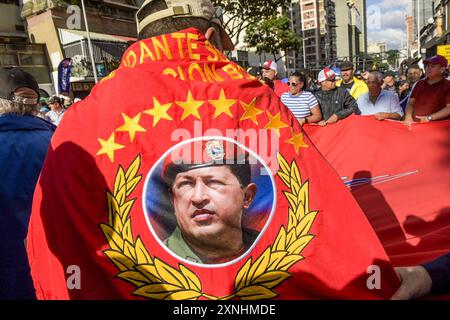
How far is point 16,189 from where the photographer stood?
230 cm

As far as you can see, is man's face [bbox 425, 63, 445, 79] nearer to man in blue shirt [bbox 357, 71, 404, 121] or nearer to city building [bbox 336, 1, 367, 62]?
man in blue shirt [bbox 357, 71, 404, 121]

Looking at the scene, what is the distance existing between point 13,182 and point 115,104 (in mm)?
1272

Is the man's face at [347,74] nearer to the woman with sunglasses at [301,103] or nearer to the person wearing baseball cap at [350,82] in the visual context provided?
the person wearing baseball cap at [350,82]

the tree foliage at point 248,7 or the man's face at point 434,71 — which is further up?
the tree foliage at point 248,7

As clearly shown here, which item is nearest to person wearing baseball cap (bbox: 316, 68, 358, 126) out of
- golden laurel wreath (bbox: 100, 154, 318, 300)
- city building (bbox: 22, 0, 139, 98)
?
golden laurel wreath (bbox: 100, 154, 318, 300)

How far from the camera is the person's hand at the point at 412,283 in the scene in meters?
1.51

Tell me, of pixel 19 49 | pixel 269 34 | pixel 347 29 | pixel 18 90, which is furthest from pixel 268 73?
pixel 347 29

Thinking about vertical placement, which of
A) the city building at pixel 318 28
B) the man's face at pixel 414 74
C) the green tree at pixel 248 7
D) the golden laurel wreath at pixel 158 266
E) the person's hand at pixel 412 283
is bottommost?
the person's hand at pixel 412 283

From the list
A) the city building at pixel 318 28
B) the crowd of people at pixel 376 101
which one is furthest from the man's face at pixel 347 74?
the city building at pixel 318 28

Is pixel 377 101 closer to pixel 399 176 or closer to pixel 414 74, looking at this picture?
pixel 399 176

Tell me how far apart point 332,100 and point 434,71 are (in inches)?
59.8

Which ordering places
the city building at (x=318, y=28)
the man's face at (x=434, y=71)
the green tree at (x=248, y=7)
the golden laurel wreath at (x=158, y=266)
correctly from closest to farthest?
the golden laurel wreath at (x=158, y=266) → the man's face at (x=434, y=71) → the green tree at (x=248, y=7) → the city building at (x=318, y=28)

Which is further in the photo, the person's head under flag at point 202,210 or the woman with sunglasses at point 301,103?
the woman with sunglasses at point 301,103

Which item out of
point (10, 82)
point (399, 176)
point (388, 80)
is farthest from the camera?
point (388, 80)
